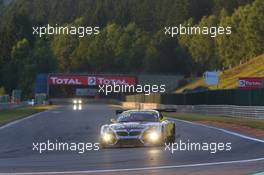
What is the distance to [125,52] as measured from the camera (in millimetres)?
159625

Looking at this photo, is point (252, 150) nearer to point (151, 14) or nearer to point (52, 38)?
point (52, 38)

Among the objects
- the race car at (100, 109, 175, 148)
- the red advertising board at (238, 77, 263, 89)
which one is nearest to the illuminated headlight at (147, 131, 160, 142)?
the race car at (100, 109, 175, 148)

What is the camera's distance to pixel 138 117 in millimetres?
20688

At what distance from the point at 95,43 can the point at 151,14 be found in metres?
37.7

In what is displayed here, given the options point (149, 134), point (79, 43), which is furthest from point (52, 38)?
point (149, 134)

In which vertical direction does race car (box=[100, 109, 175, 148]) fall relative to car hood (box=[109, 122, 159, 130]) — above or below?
below

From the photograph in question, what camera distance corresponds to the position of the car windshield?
2046 cm

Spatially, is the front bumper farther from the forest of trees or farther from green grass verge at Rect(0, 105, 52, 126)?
the forest of trees

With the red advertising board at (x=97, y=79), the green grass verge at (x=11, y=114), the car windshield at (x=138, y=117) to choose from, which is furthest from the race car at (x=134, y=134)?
the red advertising board at (x=97, y=79)

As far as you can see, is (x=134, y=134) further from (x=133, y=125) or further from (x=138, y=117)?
(x=138, y=117)

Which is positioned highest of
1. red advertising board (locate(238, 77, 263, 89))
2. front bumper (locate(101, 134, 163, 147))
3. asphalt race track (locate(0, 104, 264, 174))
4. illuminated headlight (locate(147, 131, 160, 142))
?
red advertising board (locate(238, 77, 263, 89))

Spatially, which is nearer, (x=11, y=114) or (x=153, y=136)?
(x=153, y=136)

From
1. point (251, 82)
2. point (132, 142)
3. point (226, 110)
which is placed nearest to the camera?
point (132, 142)

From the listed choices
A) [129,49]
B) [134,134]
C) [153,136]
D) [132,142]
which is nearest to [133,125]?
[134,134]
